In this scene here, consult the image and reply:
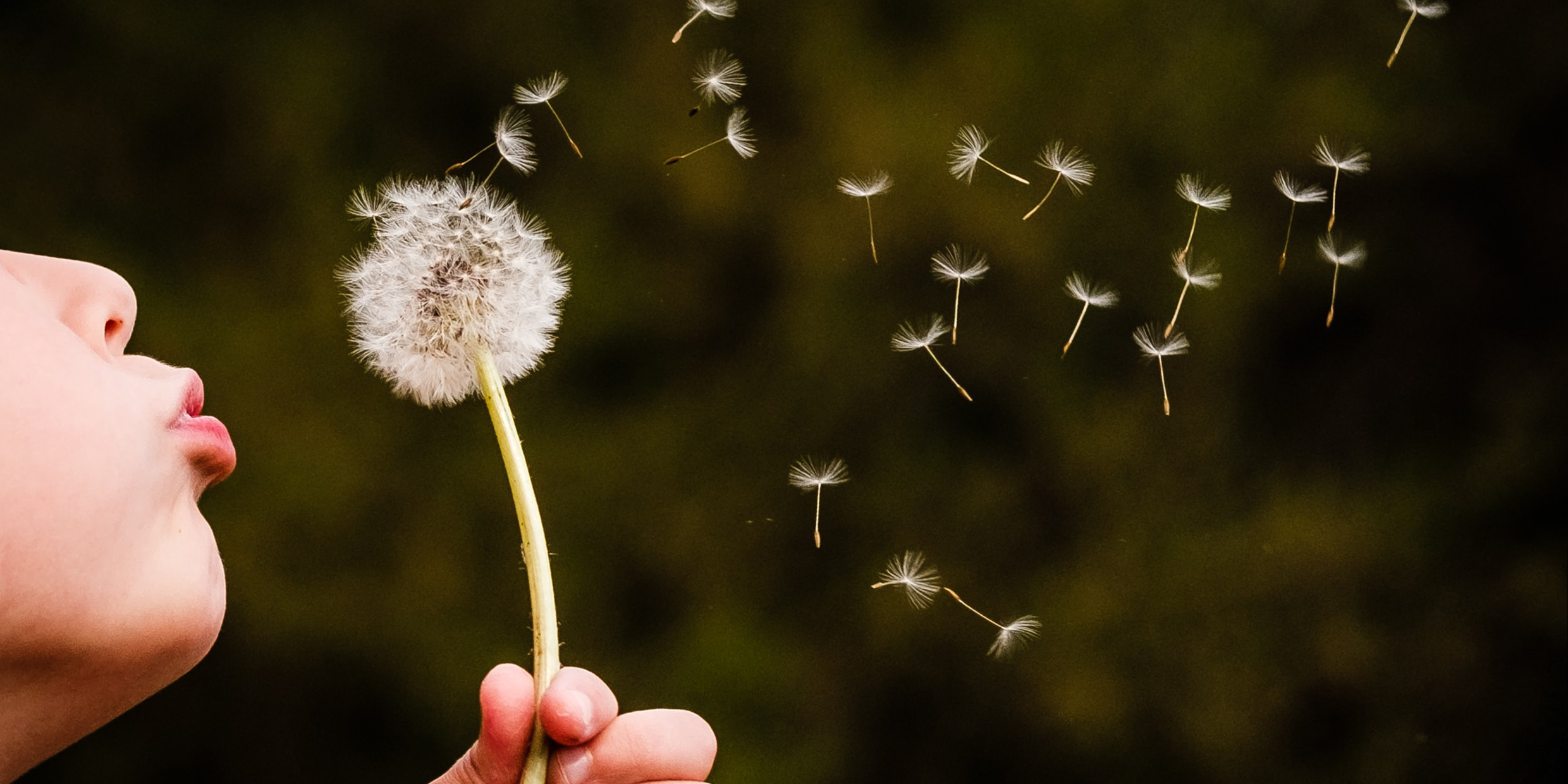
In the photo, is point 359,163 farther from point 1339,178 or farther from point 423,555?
point 1339,178

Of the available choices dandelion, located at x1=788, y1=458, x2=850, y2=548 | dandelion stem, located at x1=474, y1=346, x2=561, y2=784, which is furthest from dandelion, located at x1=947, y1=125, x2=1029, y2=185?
dandelion stem, located at x1=474, y1=346, x2=561, y2=784

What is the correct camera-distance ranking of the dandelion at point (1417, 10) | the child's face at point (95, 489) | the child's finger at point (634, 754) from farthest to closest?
1. the dandelion at point (1417, 10)
2. the child's finger at point (634, 754)
3. the child's face at point (95, 489)

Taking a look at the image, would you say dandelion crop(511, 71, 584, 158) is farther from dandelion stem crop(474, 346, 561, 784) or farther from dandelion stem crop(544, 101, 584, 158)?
dandelion stem crop(474, 346, 561, 784)

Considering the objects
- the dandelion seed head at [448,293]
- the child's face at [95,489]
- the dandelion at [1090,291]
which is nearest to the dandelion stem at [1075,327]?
the dandelion at [1090,291]

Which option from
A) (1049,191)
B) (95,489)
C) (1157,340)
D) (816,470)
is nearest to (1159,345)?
(1157,340)

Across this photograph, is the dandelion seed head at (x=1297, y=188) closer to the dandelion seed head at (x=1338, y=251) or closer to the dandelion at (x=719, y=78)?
the dandelion seed head at (x=1338, y=251)

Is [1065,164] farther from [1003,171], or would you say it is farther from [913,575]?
[913,575]

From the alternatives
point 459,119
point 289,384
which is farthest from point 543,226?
point 289,384
